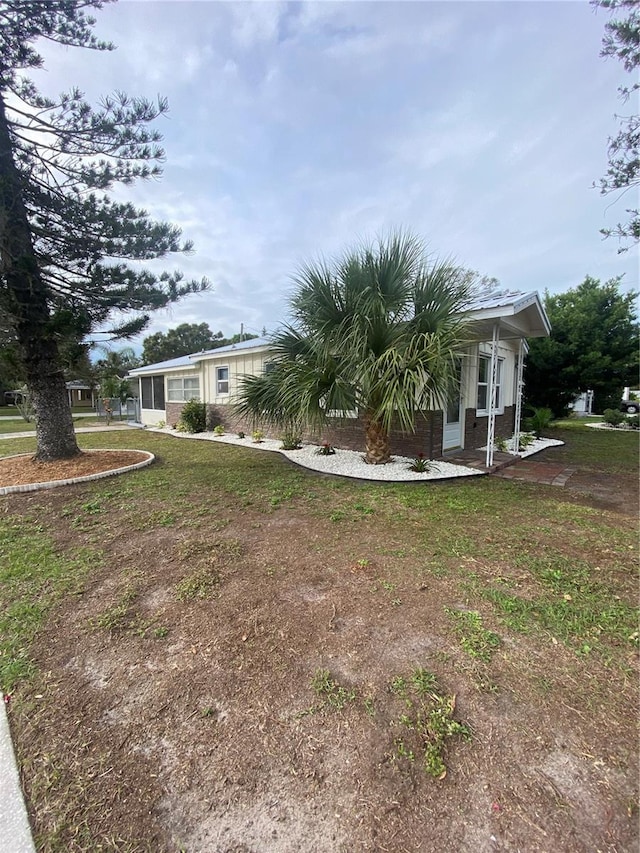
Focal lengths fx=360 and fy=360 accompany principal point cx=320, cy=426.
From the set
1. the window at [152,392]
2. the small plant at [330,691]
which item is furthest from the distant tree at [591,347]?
the small plant at [330,691]

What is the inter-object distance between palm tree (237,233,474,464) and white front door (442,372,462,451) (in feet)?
6.44

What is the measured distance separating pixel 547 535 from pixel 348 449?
529 centimetres

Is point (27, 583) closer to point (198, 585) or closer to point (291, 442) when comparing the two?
point (198, 585)

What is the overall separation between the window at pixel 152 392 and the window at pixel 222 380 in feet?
15.3

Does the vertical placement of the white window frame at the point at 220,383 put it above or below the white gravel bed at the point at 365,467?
above

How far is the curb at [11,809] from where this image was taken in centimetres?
124

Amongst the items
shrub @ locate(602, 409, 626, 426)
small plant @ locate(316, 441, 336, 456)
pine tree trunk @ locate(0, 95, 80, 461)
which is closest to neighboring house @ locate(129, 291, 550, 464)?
small plant @ locate(316, 441, 336, 456)

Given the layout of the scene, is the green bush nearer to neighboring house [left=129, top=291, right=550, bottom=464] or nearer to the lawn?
neighboring house [left=129, top=291, right=550, bottom=464]

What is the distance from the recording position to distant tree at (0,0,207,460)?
5715 mm

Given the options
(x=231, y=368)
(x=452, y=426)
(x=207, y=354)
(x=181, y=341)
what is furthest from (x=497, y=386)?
(x=181, y=341)

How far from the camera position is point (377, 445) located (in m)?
7.02

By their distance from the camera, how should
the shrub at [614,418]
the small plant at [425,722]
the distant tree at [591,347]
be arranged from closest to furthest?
1. the small plant at [425,722]
2. the distant tree at [591,347]
3. the shrub at [614,418]

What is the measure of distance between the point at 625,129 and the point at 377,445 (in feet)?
27.8

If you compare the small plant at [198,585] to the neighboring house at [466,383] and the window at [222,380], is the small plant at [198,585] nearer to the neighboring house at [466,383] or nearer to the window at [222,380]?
the neighboring house at [466,383]
